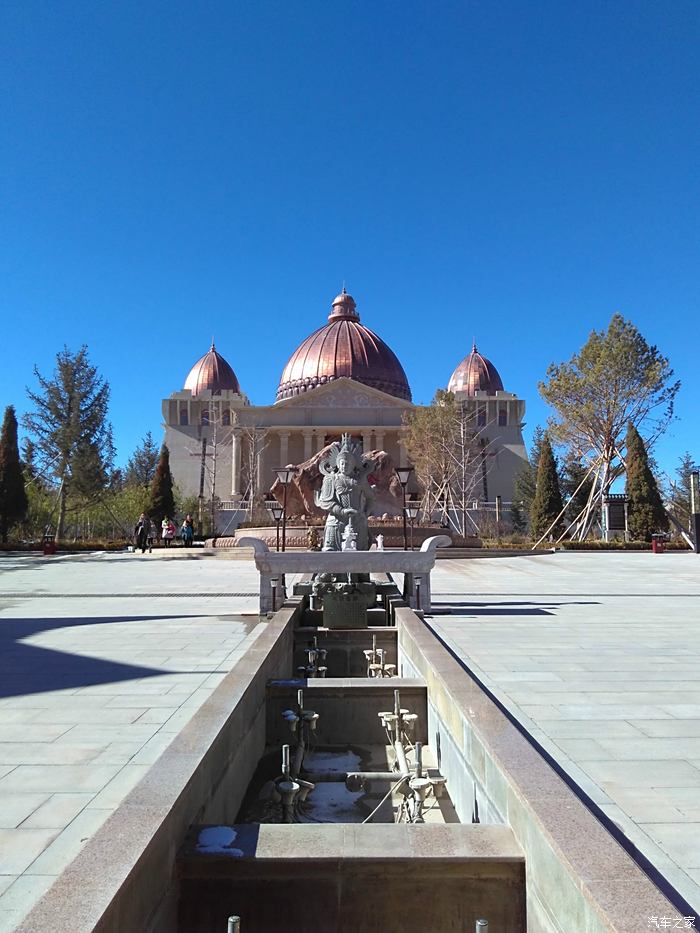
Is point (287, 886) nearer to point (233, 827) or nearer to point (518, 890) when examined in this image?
point (233, 827)

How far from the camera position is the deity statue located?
11.7 m

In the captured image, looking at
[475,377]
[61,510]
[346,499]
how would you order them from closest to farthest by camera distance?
[346,499]
[61,510]
[475,377]

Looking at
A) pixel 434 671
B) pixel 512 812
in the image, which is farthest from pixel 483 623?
pixel 512 812

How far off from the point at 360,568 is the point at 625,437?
27045 mm

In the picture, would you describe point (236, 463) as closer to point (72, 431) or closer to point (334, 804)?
point (72, 431)

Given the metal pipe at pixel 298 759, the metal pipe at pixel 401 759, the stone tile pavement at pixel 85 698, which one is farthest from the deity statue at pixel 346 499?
the metal pipe at pixel 401 759

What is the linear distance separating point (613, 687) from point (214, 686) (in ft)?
9.97

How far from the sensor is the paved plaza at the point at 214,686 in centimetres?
279

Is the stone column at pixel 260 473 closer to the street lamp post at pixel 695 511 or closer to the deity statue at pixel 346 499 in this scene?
the street lamp post at pixel 695 511

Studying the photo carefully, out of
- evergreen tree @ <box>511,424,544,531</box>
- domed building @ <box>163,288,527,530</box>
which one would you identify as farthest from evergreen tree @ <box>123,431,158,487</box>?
evergreen tree @ <box>511,424,544,531</box>

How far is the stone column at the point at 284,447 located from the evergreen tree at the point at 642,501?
105ft

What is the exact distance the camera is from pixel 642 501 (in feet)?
103

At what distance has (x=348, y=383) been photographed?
190 feet

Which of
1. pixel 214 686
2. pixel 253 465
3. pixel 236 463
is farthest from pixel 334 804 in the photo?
pixel 236 463
